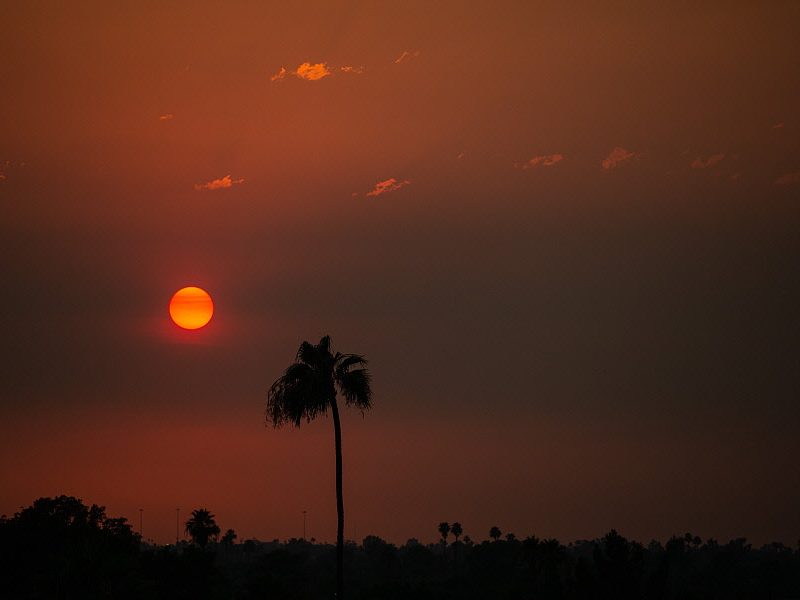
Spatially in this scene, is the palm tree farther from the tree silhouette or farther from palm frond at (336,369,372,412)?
the tree silhouette

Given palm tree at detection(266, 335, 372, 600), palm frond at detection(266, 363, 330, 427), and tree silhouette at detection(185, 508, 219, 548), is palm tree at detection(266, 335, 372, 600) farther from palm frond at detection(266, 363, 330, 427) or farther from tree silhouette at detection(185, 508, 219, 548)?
tree silhouette at detection(185, 508, 219, 548)

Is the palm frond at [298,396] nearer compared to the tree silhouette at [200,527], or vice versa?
the palm frond at [298,396]

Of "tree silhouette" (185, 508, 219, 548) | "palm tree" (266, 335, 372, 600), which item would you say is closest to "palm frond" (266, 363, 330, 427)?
"palm tree" (266, 335, 372, 600)

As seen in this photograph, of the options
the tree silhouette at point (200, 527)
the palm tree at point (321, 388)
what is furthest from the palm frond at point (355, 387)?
the tree silhouette at point (200, 527)

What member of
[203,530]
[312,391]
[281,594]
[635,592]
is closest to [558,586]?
[635,592]

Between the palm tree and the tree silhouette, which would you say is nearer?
the palm tree

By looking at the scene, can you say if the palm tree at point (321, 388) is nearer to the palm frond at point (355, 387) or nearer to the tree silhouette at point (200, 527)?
the palm frond at point (355, 387)

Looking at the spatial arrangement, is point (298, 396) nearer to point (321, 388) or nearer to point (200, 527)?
point (321, 388)

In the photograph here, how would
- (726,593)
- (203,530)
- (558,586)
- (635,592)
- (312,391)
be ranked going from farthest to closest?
(726,593), (203,530), (558,586), (635,592), (312,391)

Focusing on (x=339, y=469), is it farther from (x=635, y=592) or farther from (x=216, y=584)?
(x=216, y=584)

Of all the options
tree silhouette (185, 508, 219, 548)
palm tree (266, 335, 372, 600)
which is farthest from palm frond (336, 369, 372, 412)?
tree silhouette (185, 508, 219, 548)

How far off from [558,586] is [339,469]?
27602 millimetres

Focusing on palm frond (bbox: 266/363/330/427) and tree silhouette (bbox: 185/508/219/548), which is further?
tree silhouette (bbox: 185/508/219/548)

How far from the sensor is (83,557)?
6262 cm
